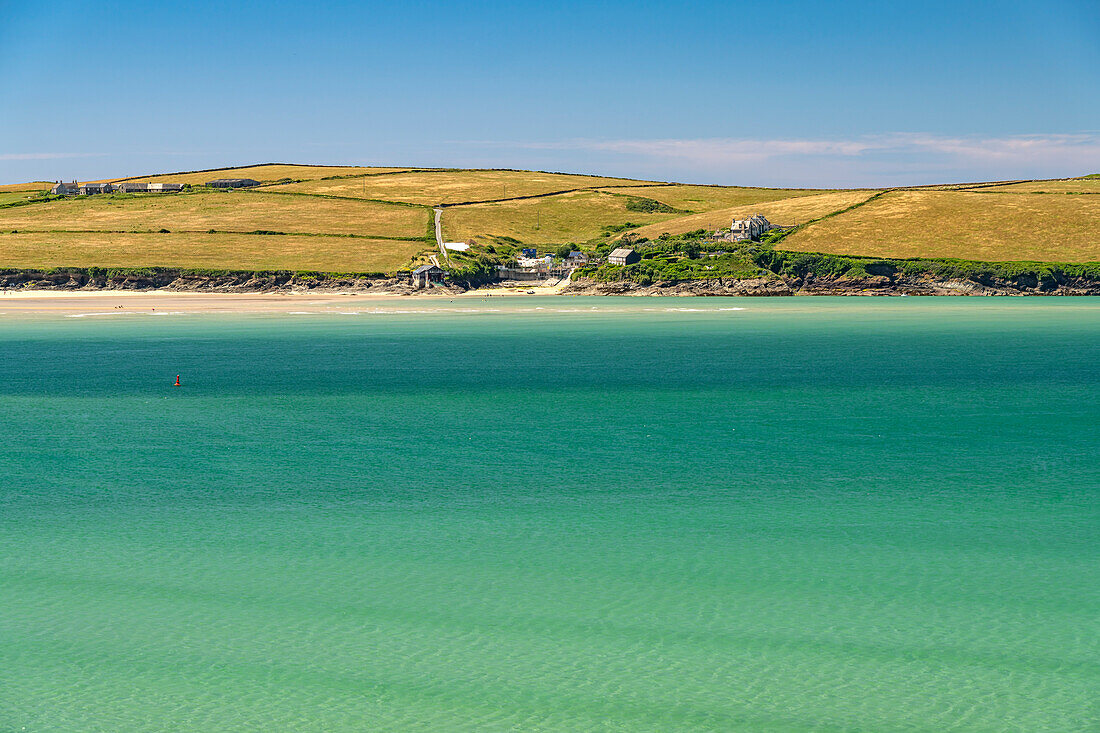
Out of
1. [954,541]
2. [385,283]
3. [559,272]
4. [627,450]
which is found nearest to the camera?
[954,541]

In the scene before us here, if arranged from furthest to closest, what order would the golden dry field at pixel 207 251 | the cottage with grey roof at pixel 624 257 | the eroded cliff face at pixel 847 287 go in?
the cottage with grey roof at pixel 624 257 → the golden dry field at pixel 207 251 → the eroded cliff face at pixel 847 287

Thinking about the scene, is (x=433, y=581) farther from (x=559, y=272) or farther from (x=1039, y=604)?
(x=559, y=272)

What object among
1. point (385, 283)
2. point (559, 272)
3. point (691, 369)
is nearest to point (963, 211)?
point (559, 272)

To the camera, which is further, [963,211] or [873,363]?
[963,211]

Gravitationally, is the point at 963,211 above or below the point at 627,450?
above

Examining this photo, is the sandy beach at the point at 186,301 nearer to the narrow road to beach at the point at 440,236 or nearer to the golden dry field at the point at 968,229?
the narrow road to beach at the point at 440,236

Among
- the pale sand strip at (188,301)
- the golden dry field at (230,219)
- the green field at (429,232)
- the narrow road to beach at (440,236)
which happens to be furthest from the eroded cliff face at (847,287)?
the golden dry field at (230,219)

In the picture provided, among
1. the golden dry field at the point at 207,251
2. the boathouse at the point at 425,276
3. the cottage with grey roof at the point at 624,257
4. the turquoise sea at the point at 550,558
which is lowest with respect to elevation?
the turquoise sea at the point at 550,558
